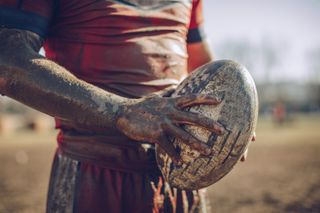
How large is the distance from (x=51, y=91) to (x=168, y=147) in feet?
1.66

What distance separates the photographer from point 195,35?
2.47 metres

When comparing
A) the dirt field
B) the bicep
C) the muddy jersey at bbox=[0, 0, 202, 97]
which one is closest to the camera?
the muddy jersey at bbox=[0, 0, 202, 97]

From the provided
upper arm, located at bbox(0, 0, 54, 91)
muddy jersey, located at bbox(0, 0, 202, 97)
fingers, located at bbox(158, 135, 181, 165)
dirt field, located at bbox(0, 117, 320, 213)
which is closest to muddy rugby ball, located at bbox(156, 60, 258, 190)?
fingers, located at bbox(158, 135, 181, 165)

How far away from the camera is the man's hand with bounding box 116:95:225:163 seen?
1.27 metres

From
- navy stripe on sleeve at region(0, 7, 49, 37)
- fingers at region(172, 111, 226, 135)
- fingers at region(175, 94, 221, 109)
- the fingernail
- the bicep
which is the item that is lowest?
the fingernail

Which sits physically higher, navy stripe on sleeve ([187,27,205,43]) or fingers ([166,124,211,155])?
navy stripe on sleeve ([187,27,205,43])

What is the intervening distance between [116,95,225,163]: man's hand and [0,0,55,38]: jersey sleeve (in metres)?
0.56

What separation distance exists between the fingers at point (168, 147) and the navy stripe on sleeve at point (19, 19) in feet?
2.43

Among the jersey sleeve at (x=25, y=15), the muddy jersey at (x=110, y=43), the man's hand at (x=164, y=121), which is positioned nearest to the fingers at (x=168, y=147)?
the man's hand at (x=164, y=121)

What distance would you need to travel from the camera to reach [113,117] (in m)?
1.33

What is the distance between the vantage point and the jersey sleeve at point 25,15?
145 centimetres

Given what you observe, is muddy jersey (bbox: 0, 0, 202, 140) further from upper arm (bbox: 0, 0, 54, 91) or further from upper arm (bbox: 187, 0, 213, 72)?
upper arm (bbox: 187, 0, 213, 72)

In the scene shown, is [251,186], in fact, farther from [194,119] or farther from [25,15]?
[25,15]

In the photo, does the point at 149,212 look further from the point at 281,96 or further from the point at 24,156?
the point at 281,96
